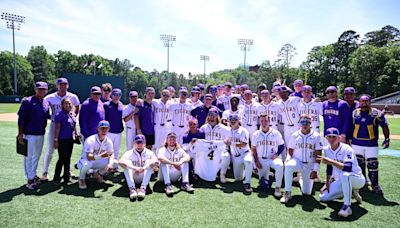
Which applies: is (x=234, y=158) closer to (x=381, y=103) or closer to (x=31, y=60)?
(x=381, y=103)

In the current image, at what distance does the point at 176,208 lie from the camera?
191 inches

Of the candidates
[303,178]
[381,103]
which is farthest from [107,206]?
[381,103]

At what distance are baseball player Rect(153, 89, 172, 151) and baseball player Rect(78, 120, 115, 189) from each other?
5.36 feet

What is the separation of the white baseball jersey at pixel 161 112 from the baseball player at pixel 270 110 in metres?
2.32

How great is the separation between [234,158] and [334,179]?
2.16 metres

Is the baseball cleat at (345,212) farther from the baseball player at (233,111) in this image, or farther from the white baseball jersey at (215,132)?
the baseball player at (233,111)

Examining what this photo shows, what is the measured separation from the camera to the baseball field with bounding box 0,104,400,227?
4.30 meters

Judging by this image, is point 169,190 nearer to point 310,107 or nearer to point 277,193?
point 277,193

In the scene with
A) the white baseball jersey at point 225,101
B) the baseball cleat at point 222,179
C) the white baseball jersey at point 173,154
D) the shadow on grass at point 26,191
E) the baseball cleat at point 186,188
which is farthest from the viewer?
the white baseball jersey at point 225,101

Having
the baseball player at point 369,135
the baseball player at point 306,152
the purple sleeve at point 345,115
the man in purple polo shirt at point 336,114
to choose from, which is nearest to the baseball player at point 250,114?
the man in purple polo shirt at point 336,114

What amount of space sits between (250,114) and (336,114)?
198 cm

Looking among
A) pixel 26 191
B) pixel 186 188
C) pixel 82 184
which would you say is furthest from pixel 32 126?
pixel 186 188

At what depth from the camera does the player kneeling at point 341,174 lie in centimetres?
483

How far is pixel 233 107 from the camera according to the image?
7.34 meters
